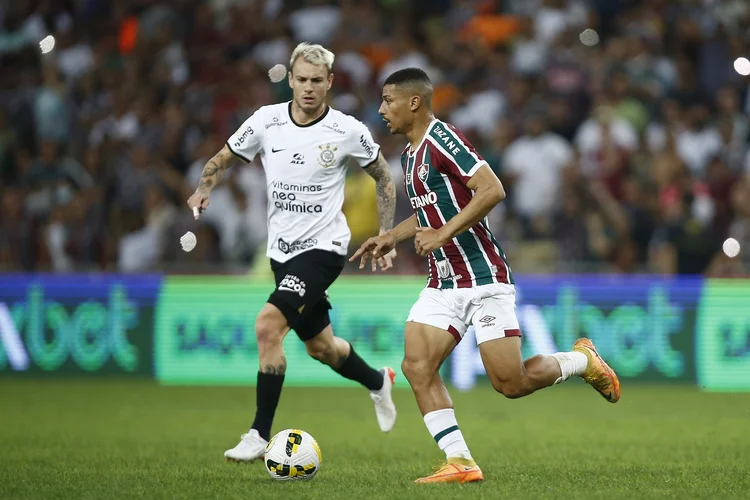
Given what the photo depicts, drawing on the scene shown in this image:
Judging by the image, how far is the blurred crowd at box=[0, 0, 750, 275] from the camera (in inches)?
590

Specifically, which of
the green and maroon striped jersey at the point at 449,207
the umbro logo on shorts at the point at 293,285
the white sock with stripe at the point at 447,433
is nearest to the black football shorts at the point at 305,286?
the umbro logo on shorts at the point at 293,285

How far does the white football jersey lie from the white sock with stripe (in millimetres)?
1757

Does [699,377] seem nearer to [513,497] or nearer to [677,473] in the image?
[677,473]

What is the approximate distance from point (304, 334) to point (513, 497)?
8.71ft

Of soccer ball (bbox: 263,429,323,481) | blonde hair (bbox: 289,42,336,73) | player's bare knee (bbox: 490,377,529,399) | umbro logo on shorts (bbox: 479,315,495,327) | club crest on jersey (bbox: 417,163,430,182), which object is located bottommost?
soccer ball (bbox: 263,429,323,481)

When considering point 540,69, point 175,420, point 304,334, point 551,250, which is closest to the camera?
point 304,334

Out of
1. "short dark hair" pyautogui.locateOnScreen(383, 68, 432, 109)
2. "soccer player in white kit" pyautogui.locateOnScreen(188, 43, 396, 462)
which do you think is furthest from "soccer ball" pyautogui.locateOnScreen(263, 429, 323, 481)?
"short dark hair" pyautogui.locateOnScreen(383, 68, 432, 109)

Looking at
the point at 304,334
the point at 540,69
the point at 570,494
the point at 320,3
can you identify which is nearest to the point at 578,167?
the point at 540,69

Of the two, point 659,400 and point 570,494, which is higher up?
point 570,494

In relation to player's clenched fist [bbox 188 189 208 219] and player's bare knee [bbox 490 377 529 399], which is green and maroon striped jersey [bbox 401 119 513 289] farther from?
player's clenched fist [bbox 188 189 208 219]

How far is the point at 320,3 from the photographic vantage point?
1959 centimetres

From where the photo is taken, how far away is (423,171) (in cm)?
727

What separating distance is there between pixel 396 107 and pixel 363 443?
10.5 feet

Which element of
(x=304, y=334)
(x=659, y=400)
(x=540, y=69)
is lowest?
(x=659, y=400)
